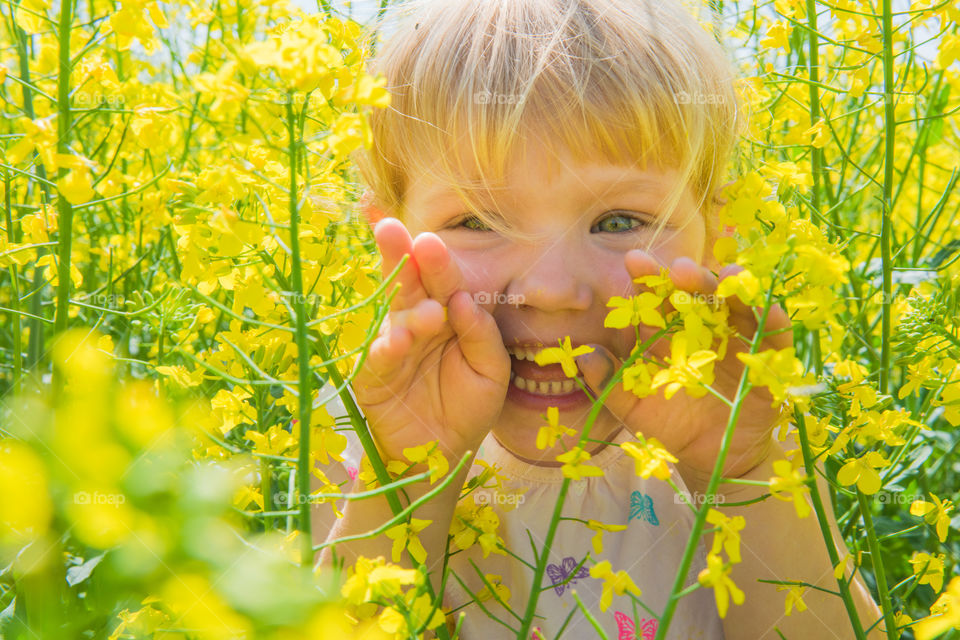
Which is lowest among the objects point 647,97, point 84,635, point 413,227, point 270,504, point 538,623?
point 538,623

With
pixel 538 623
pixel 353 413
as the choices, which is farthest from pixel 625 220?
pixel 538 623

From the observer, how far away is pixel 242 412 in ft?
2.77

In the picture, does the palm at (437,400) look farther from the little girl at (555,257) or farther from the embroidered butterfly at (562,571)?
the embroidered butterfly at (562,571)

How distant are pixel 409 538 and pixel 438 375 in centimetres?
20

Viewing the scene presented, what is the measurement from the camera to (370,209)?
4.07 feet

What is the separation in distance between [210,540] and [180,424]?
0.17 feet

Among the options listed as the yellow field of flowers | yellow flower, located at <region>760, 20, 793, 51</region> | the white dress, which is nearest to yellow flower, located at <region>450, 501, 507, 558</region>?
the yellow field of flowers

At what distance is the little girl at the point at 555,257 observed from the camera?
847 mm

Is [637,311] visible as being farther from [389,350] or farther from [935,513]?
[935,513]

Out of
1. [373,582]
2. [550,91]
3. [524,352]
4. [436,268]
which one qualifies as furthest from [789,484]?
[550,91]

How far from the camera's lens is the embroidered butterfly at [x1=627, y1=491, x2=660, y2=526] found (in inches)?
46.7

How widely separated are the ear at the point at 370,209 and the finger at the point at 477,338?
0.41 metres

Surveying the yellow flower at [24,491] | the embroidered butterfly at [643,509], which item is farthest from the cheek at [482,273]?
the yellow flower at [24,491]

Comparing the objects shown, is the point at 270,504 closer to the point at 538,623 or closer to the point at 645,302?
the point at 645,302
